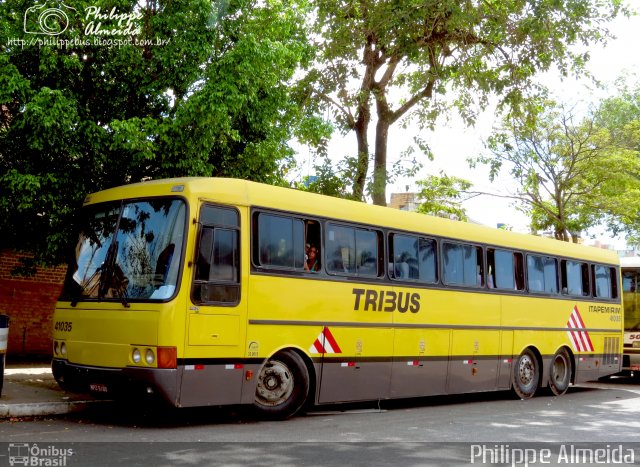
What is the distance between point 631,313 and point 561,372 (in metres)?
4.75

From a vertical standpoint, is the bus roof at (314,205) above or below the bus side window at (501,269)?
above

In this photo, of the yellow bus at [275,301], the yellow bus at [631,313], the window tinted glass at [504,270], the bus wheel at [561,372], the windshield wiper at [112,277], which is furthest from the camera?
the yellow bus at [631,313]

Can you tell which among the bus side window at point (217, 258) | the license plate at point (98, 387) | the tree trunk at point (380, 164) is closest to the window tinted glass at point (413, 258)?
the bus side window at point (217, 258)

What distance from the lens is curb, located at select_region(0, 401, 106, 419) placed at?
9855 millimetres

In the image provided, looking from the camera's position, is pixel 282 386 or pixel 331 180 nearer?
pixel 282 386

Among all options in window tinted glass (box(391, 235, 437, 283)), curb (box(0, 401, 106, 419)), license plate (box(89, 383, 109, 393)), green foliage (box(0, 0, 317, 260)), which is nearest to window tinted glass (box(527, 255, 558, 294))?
window tinted glass (box(391, 235, 437, 283))

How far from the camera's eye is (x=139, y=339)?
9328 millimetres

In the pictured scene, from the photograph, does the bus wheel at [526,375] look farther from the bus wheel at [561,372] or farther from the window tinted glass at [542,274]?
the window tinted glass at [542,274]

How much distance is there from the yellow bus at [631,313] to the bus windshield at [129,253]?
14.0m

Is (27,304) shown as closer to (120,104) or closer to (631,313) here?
(120,104)

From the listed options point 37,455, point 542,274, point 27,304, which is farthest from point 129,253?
point 27,304

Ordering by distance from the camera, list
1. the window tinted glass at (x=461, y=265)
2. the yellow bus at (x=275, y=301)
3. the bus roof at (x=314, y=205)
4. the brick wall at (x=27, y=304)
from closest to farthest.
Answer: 1. the yellow bus at (x=275, y=301)
2. the bus roof at (x=314, y=205)
3. the window tinted glass at (x=461, y=265)
4. the brick wall at (x=27, y=304)

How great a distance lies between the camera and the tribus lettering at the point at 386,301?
11.9 m

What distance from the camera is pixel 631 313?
795 inches
